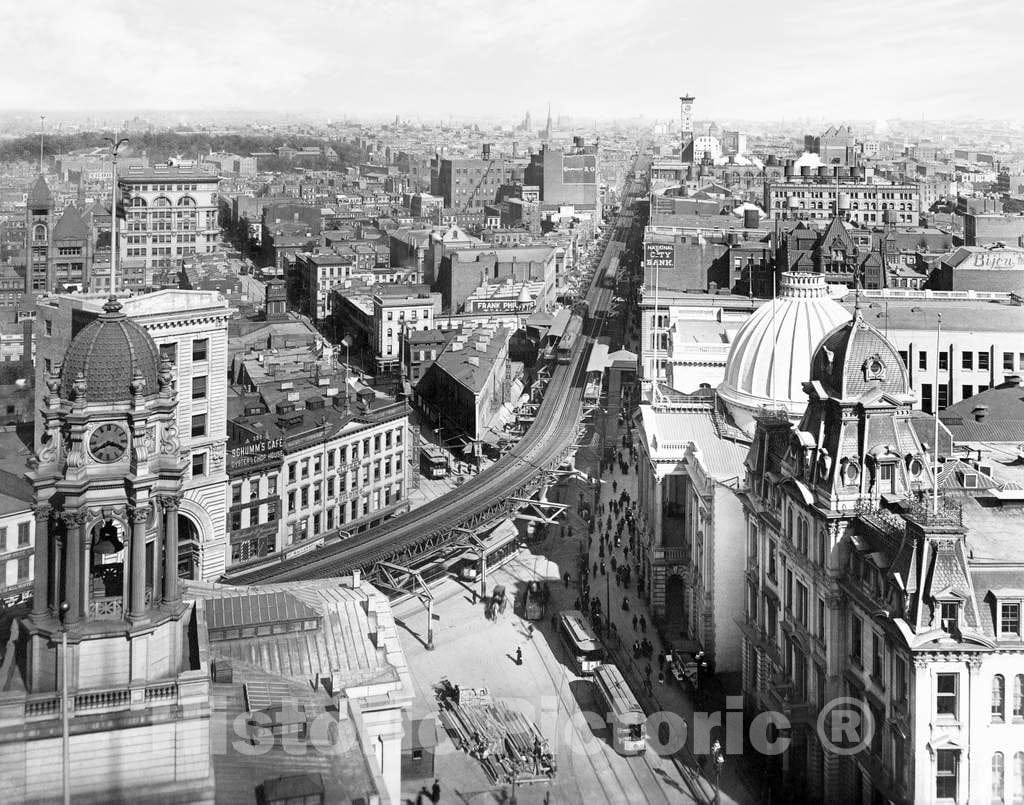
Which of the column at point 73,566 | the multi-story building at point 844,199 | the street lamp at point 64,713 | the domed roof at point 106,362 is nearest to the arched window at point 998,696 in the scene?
the domed roof at point 106,362

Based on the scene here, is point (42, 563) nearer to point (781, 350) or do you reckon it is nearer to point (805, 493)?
point (805, 493)

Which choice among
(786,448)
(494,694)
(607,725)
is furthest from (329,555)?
(786,448)

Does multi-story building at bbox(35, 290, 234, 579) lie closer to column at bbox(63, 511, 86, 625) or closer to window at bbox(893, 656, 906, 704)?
window at bbox(893, 656, 906, 704)

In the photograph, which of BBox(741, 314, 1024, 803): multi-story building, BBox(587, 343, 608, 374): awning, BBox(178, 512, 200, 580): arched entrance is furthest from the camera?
BBox(587, 343, 608, 374): awning

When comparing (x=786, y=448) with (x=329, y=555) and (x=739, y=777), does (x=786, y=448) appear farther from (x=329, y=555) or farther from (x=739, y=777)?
(x=329, y=555)

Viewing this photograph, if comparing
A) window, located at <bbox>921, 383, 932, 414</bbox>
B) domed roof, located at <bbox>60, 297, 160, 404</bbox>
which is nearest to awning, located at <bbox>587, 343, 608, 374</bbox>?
window, located at <bbox>921, 383, 932, 414</bbox>

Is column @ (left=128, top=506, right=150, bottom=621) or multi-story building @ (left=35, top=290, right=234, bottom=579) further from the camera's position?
multi-story building @ (left=35, top=290, right=234, bottom=579)
